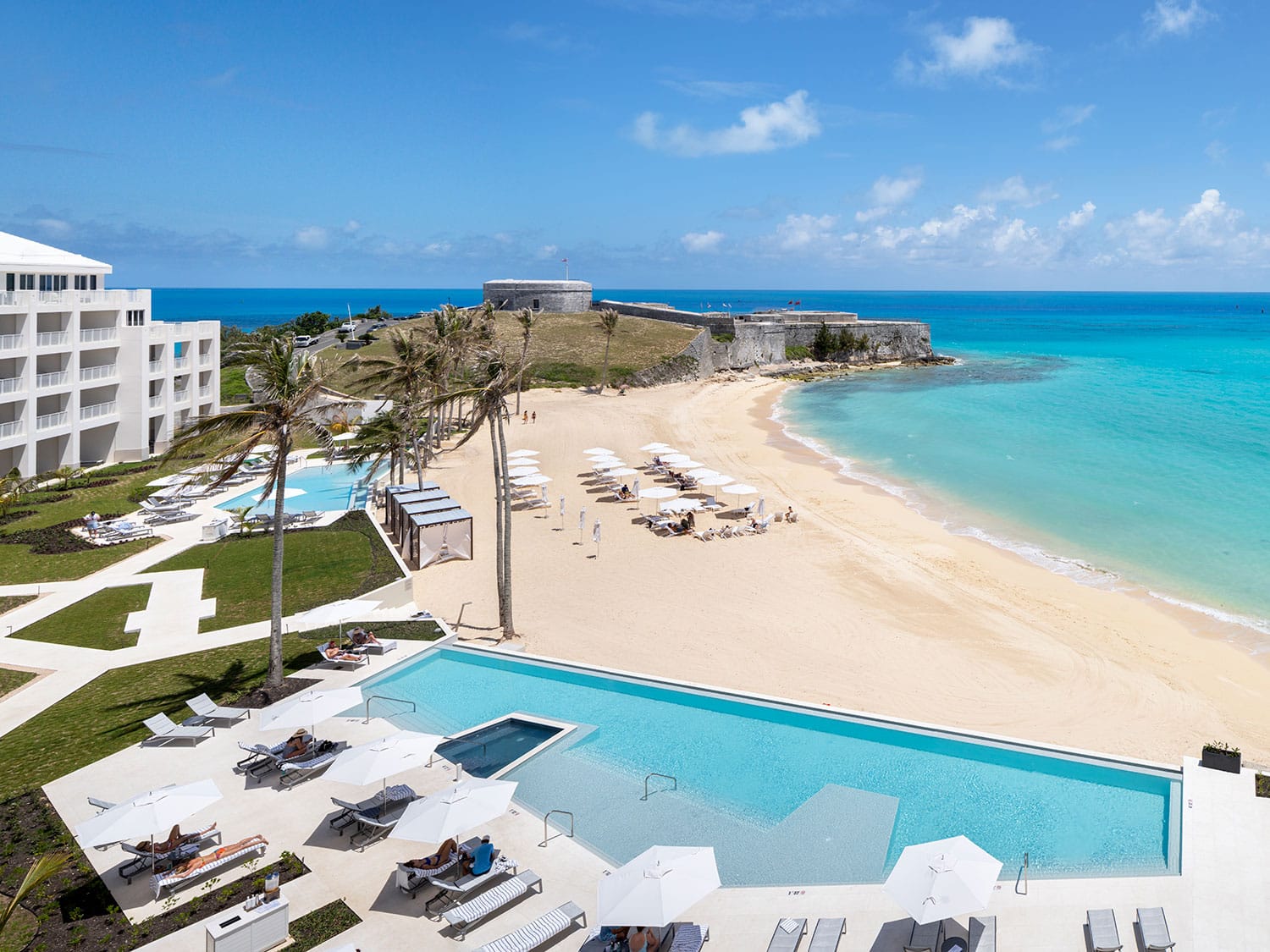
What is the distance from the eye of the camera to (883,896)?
11.1m

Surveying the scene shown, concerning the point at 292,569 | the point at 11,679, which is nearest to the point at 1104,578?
the point at 292,569

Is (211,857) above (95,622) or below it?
below

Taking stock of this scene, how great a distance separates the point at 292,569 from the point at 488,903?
17491 mm

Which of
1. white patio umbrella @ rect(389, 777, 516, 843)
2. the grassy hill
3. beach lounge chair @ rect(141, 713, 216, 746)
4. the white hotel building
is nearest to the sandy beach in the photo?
beach lounge chair @ rect(141, 713, 216, 746)

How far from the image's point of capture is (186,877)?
11.0 m

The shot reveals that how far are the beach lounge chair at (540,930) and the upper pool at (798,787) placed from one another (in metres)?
1.56

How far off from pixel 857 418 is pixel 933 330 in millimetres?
118171

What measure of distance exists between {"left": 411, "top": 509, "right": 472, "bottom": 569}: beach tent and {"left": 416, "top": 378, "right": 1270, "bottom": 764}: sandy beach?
0.65 meters

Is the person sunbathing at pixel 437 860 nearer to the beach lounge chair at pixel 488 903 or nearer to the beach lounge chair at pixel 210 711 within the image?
the beach lounge chair at pixel 488 903

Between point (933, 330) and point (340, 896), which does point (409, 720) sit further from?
point (933, 330)

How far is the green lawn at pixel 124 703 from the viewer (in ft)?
47.6

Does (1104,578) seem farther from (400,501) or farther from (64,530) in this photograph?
(64,530)

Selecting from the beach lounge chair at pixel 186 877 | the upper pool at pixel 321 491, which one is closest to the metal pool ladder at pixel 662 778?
the beach lounge chair at pixel 186 877

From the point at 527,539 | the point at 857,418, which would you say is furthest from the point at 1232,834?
the point at 857,418
